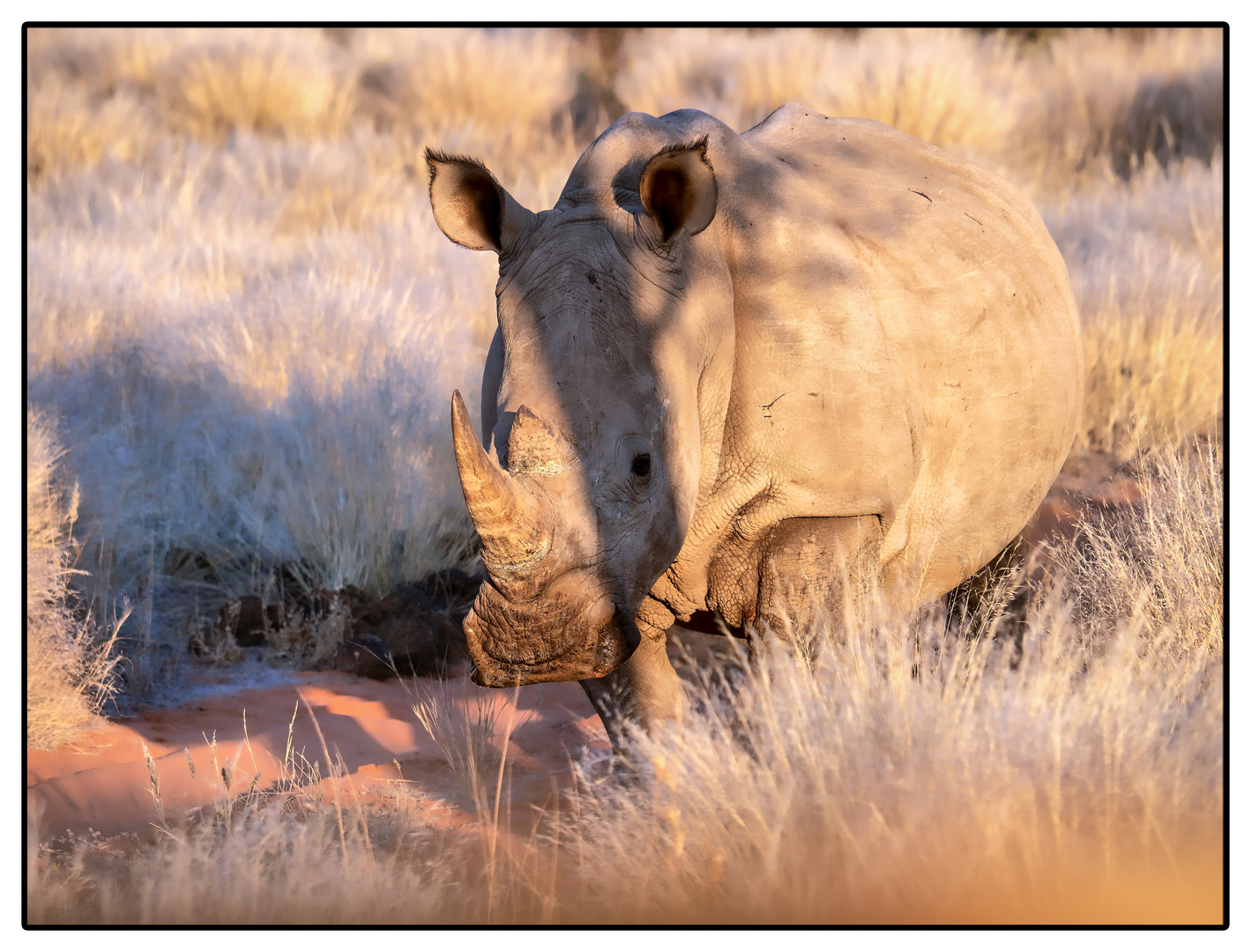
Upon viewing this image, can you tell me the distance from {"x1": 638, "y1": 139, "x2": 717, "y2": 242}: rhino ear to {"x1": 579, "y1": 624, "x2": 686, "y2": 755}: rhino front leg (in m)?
1.42

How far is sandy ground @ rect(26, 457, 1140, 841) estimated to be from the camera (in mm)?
4113

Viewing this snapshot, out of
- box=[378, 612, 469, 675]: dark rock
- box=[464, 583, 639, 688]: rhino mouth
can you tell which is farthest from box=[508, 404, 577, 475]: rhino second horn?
box=[378, 612, 469, 675]: dark rock

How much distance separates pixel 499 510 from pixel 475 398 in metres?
5.24

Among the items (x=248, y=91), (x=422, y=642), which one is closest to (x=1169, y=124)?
(x=422, y=642)

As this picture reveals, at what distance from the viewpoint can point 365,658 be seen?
5.84 metres

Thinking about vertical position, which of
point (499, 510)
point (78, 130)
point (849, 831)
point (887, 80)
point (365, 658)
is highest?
point (887, 80)

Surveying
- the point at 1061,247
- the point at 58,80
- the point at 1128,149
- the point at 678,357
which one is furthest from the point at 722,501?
the point at 58,80

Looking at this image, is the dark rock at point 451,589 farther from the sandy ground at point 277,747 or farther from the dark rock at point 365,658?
the sandy ground at point 277,747

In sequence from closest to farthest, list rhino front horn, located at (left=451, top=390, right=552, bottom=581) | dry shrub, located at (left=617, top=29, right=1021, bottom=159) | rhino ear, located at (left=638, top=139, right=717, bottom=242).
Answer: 1. rhino front horn, located at (left=451, top=390, right=552, bottom=581)
2. rhino ear, located at (left=638, top=139, right=717, bottom=242)
3. dry shrub, located at (left=617, top=29, right=1021, bottom=159)

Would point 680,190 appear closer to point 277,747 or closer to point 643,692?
point 643,692

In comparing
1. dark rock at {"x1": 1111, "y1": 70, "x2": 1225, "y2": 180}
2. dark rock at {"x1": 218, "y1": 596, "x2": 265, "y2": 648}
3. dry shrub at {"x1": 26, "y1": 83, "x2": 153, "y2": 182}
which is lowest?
dark rock at {"x1": 218, "y1": 596, "x2": 265, "y2": 648}

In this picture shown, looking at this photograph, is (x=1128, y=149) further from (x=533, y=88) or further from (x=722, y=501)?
(x=722, y=501)

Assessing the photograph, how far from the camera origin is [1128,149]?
33.5 feet

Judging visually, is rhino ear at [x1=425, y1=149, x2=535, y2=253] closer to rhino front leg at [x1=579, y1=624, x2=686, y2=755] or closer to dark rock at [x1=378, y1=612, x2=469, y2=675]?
rhino front leg at [x1=579, y1=624, x2=686, y2=755]
